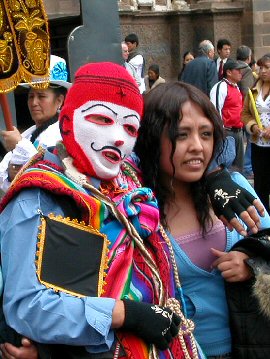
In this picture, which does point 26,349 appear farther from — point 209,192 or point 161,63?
point 161,63

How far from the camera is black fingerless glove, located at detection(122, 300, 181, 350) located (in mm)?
2137

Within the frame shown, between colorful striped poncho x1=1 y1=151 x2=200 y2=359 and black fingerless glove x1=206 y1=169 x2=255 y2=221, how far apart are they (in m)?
0.27

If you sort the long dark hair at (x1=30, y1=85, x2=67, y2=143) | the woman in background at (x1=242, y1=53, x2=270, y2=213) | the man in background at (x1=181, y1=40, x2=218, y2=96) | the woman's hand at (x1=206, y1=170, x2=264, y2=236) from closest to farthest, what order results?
the woman's hand at (x1=206, y1=170, x2=264, y2=236), the long dark hair at (x1=30, y1=85, x2=67, y2=143), the woman in background at (x1=242, y1=53, x2=270, y2=213), the man in background at (x1=181, y1=40, x2=218, y2=96)

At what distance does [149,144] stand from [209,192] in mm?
260

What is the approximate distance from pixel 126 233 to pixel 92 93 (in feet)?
1.43

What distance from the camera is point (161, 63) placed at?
18375 mm

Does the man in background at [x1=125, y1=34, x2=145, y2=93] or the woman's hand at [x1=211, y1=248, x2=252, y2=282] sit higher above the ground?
the woman's hand at [x1=211, y1=248, x2=252, y2=282]

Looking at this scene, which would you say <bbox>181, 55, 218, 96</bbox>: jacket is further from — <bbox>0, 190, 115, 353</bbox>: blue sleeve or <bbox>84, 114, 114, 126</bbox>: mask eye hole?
<bbox>0, 190, 115, 353</bbox>: blue sleeve

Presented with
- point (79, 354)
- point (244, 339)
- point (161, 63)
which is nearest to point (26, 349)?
point (79, 354)

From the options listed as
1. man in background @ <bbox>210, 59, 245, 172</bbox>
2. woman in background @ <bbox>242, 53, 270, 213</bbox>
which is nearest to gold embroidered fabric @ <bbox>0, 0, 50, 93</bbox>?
woman in background @ <bbox>242, 53, 270, 213</bbox>

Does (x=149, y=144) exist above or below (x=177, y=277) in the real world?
above

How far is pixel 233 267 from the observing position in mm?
2516

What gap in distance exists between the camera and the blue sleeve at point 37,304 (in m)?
2.06

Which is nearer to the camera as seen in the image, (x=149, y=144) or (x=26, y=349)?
(x=26, y=349)
